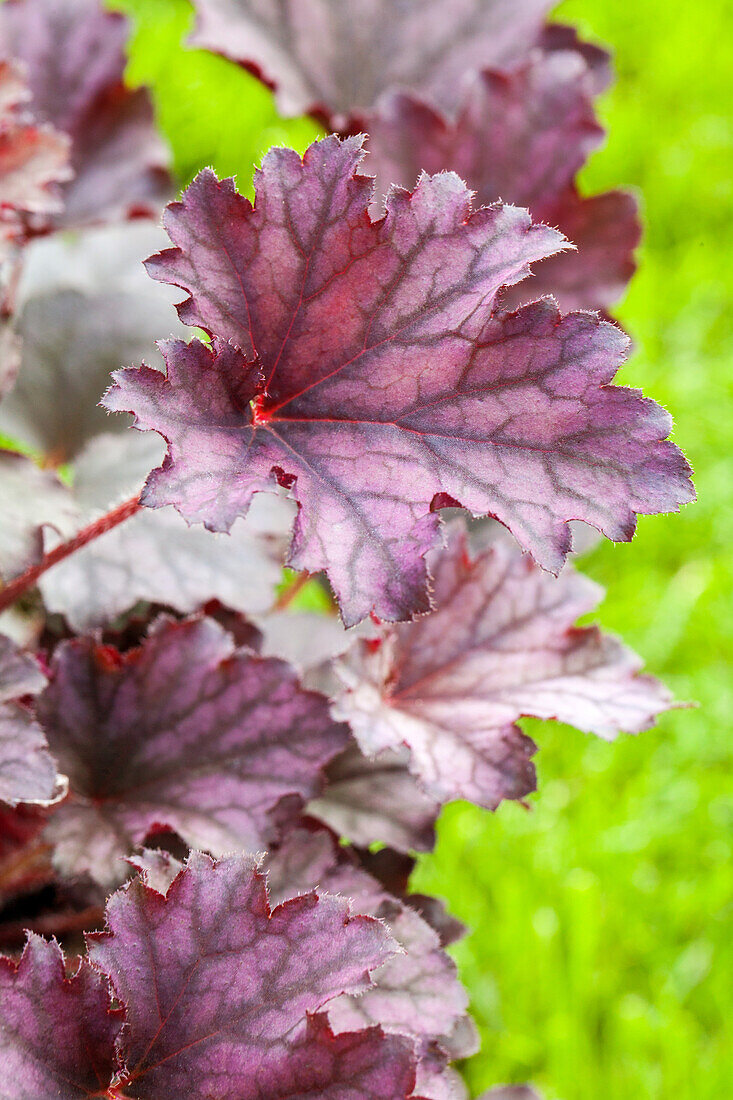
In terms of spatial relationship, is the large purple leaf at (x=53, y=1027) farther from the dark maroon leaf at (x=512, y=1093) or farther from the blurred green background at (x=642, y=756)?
the blurred green background at (x=642, y=756)

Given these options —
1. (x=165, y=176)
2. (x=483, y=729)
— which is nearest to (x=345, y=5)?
(x=165, y=176)

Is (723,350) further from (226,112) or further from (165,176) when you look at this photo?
(165,176)

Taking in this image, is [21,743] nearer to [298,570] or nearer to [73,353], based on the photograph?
[298,570]

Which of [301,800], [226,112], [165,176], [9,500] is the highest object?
[226,112]

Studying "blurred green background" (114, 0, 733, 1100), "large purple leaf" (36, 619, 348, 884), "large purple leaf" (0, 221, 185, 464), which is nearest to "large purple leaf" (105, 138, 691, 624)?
"large purple leaf" (36, 619, 348, 884)

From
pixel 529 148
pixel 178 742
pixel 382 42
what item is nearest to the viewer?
pixel 178 742

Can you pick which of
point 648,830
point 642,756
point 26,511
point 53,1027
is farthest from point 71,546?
point 642,756

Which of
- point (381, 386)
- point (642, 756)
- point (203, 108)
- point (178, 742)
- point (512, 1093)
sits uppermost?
point (203, 108)
